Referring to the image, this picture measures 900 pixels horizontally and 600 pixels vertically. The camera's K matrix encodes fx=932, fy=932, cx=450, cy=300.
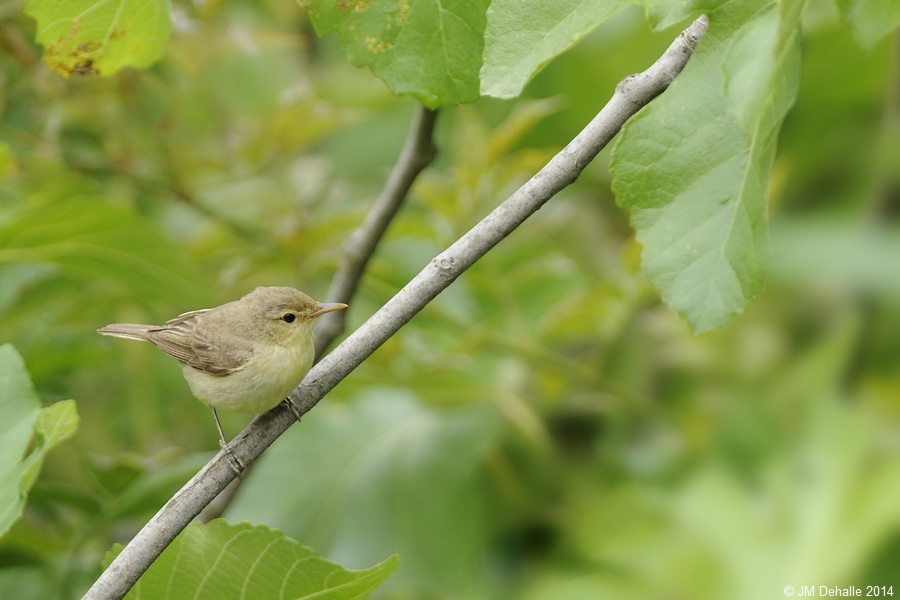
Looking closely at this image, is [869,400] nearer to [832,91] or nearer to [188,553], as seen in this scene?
[832,91]

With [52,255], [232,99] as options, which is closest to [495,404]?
[52,255]

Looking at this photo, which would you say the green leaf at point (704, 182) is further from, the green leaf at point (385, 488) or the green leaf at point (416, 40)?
the green leaf at point (385, 488)

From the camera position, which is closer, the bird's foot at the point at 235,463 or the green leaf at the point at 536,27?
the green leaf at the point at 536,27

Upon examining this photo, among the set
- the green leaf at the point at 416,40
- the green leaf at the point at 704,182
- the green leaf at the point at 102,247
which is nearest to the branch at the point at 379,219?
the green leaf at the point at 416,40

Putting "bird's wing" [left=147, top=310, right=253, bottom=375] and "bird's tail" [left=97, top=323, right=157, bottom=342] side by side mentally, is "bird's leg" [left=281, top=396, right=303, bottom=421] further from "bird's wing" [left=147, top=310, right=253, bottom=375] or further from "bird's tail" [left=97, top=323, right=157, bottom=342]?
"bird's tail" [left=97, top=323, right=157, bottom=342]

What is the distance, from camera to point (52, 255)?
193 cm

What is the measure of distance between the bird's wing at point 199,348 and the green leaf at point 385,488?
0.49 metres

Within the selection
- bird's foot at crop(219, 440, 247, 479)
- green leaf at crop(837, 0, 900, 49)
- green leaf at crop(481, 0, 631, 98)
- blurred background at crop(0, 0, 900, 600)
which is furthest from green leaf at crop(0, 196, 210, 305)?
green leaf at crop(837, 0, 900, 49)

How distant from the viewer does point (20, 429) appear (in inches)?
56.7

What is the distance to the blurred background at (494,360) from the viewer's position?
2100mm

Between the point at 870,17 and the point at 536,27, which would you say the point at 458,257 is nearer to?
the point at 536,27

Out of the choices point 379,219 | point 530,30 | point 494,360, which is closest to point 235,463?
point 379,219

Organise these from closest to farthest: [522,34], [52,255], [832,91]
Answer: [522,34]
[52,255]
[832,91]

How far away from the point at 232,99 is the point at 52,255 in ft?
7.38
